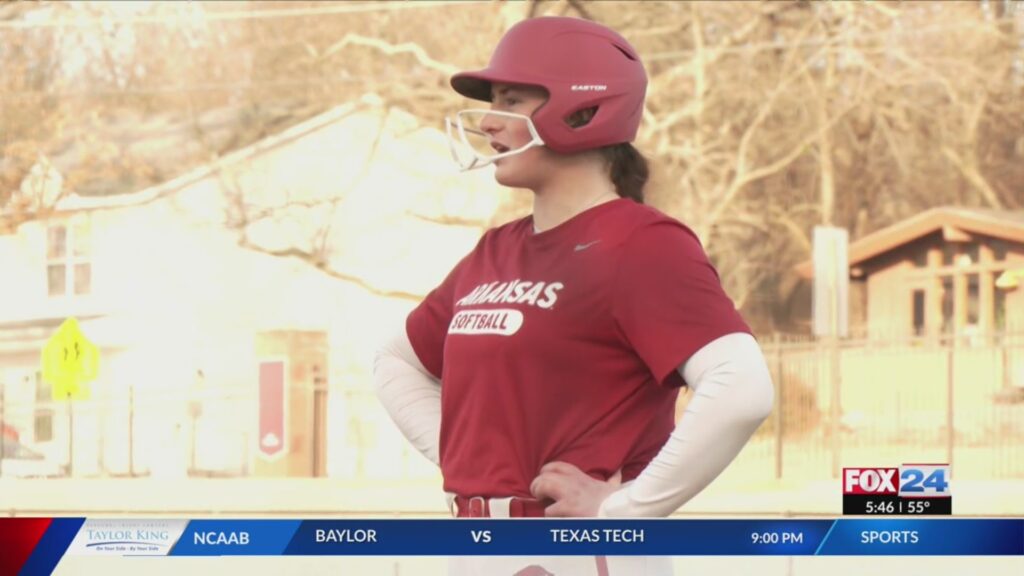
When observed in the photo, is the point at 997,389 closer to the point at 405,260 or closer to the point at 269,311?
the point at 405,260

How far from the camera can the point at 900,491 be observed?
3777 millimetres

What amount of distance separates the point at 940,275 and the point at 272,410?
10491 mm

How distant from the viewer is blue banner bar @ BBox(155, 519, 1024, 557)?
3307mm

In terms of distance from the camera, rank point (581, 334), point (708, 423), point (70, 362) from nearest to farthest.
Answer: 1. point (708, 423)
2. point (581, 334)
3. point (70, 362)

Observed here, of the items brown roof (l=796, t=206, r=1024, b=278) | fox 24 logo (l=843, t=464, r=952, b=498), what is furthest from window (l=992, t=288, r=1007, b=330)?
fox 24 logo (l=843, t=464, r=952, b=498)

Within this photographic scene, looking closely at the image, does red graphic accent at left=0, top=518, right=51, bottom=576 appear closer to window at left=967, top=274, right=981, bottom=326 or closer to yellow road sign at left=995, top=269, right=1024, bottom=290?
window at left=967, top=274, right=981, bottom=326

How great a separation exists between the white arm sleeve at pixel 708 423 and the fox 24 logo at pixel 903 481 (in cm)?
81

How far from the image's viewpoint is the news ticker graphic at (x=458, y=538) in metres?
3.30

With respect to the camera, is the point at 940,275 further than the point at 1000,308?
Yes

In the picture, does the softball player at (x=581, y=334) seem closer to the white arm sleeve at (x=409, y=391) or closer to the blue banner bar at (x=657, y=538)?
the blue banner bar at (x=657, y=538)

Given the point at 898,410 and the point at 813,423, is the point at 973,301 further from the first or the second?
the point at 813,423

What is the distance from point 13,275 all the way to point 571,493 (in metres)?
25.6

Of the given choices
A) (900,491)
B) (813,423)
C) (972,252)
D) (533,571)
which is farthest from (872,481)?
(972,252)

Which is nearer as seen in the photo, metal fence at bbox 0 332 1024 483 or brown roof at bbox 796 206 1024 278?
metal fence at bbox 0 332 1024 483
